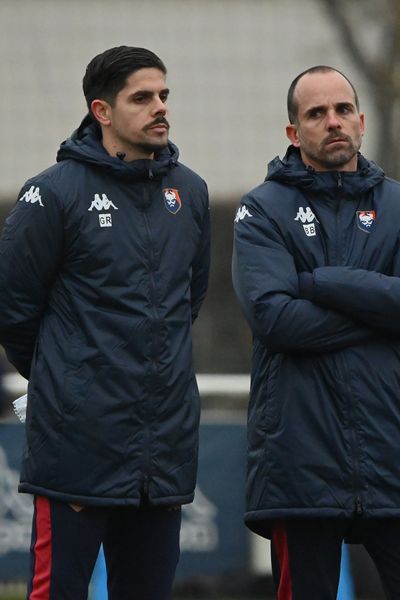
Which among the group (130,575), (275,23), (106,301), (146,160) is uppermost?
(275,23)

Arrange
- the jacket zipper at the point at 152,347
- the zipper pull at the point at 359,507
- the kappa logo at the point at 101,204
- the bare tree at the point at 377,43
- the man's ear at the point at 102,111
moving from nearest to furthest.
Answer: the zipper pull at the point at 359,507 < the jacket zipper at the point at 152,347 < the kappa logo at the point at 101,204 < the man's ear at the point at 102,111 < the bare tree at the point at 377,43

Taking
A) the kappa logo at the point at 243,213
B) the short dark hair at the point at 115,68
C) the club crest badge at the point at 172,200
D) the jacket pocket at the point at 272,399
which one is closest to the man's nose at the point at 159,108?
the short dark hair at the point at 115,68

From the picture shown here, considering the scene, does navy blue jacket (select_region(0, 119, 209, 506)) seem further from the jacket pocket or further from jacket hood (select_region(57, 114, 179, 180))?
the jacket pocket

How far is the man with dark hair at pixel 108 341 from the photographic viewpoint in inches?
179

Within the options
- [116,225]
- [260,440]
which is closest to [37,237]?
[116,225]

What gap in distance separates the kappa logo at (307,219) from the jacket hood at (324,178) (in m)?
0.07

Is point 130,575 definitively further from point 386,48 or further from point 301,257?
point 386,48

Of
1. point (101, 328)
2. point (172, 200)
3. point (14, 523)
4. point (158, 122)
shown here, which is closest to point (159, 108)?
point (158, 122)

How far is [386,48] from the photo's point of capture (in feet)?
36.1

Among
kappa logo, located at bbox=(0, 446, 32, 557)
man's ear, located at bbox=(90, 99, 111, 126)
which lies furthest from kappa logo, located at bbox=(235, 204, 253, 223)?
kappa logo, located at bbox=(0, 446, 32, 557)

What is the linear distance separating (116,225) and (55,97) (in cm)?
685

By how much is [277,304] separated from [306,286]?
0.12 metres

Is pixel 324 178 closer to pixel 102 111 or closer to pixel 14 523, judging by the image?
pixel 102 111

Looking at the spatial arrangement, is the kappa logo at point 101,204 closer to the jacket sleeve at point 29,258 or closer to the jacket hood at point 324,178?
the jacket sleeve at point 29,258
